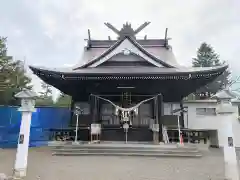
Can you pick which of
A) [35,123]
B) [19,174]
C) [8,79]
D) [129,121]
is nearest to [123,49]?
[129,121]

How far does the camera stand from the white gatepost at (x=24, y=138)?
524cm

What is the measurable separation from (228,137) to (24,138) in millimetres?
4820

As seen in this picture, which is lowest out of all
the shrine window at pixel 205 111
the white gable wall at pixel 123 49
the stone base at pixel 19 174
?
the stone base at pixel 19 174

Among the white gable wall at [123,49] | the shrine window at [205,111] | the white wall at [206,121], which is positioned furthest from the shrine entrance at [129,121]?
the shrine window at [205,111]

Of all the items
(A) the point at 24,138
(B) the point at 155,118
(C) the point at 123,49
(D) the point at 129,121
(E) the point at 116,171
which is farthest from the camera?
(C) the point at 123,49

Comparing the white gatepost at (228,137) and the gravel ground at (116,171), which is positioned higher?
the white gatepost at (228,137)

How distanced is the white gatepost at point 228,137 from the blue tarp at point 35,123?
9.87m

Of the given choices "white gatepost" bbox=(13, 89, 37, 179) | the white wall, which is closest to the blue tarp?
"white gatepost" bbox=(13, 89, 37, 179)

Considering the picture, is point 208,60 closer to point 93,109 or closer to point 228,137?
point 93,109

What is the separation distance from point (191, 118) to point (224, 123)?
396 inches

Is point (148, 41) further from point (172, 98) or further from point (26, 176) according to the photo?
point (26, 176)

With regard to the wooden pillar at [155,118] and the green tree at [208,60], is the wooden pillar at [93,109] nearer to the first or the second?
the wooden pillar at [155,118]

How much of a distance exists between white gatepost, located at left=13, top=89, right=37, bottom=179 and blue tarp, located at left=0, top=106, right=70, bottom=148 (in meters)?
6.70

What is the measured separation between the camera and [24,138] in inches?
213
